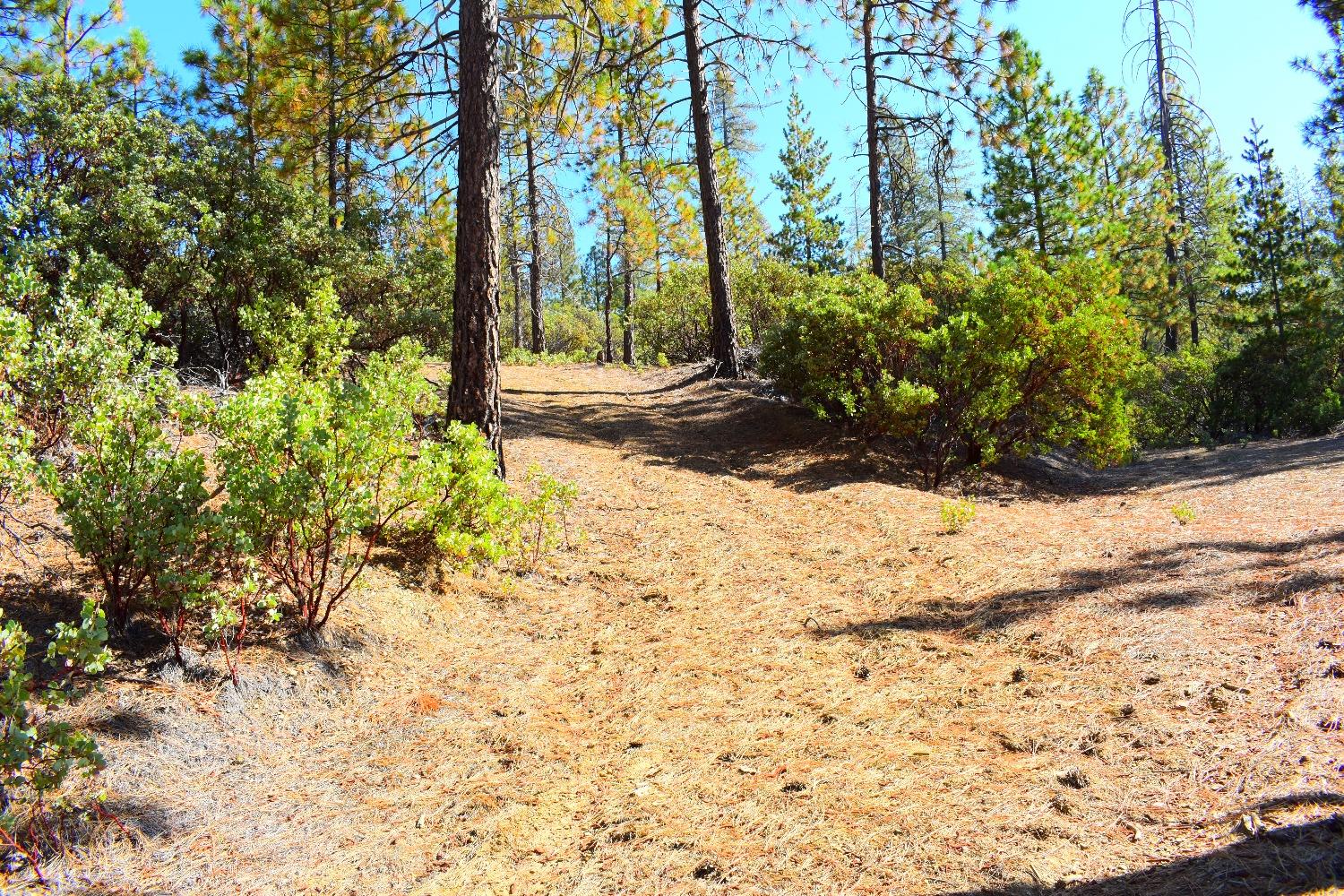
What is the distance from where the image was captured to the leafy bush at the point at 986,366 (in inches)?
267

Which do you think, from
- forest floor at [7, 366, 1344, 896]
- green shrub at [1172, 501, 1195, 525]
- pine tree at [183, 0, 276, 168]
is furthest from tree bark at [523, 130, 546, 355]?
green shrub at [1172, 501, 1195, 525]

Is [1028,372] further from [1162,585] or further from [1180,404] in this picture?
[1180,404]

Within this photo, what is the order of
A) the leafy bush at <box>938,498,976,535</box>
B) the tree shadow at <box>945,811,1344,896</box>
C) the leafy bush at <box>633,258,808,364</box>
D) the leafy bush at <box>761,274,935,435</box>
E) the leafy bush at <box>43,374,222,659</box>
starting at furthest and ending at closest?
the leafy bush at <box>633,258,808,364</box> → the leafy bush at <box>761,274,935,435</box> → the leafy bush at <box>938,498,976,535</box> → the leafy bush at <box>43,374,222,659</box> → the tree shadow at <box>945,811,1344,896</box>

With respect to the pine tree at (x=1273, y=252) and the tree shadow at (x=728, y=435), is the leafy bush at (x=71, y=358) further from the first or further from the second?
the pine tree at (x=1273, y=252)

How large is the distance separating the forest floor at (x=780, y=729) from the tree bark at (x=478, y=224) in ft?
4.48

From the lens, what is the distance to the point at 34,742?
6.21ft

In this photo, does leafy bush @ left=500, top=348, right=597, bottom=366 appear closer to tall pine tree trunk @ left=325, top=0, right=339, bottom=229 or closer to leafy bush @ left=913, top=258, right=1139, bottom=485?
tall pine tree trunk @ left=325, top=0, right=339, bottom=229

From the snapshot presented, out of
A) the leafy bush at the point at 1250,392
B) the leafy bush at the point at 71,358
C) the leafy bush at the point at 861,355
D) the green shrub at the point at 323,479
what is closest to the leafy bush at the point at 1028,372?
the leafy bush at the point at 861,355

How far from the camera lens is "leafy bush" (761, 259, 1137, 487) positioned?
22.2 ft

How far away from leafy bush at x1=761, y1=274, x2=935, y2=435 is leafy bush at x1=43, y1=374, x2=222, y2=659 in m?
5.65

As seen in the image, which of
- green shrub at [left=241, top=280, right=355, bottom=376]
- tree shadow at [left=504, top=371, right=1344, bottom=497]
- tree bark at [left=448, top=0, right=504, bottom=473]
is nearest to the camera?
tree bark at [left=448, top=0, right=504, bottom=473]

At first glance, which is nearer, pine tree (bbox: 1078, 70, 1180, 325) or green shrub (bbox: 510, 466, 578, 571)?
green shrub (bbox: 510, 466, 578, 571)

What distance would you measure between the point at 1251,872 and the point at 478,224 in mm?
5031

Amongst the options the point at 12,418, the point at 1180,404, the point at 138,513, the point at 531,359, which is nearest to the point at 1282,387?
the point at 1180,404
